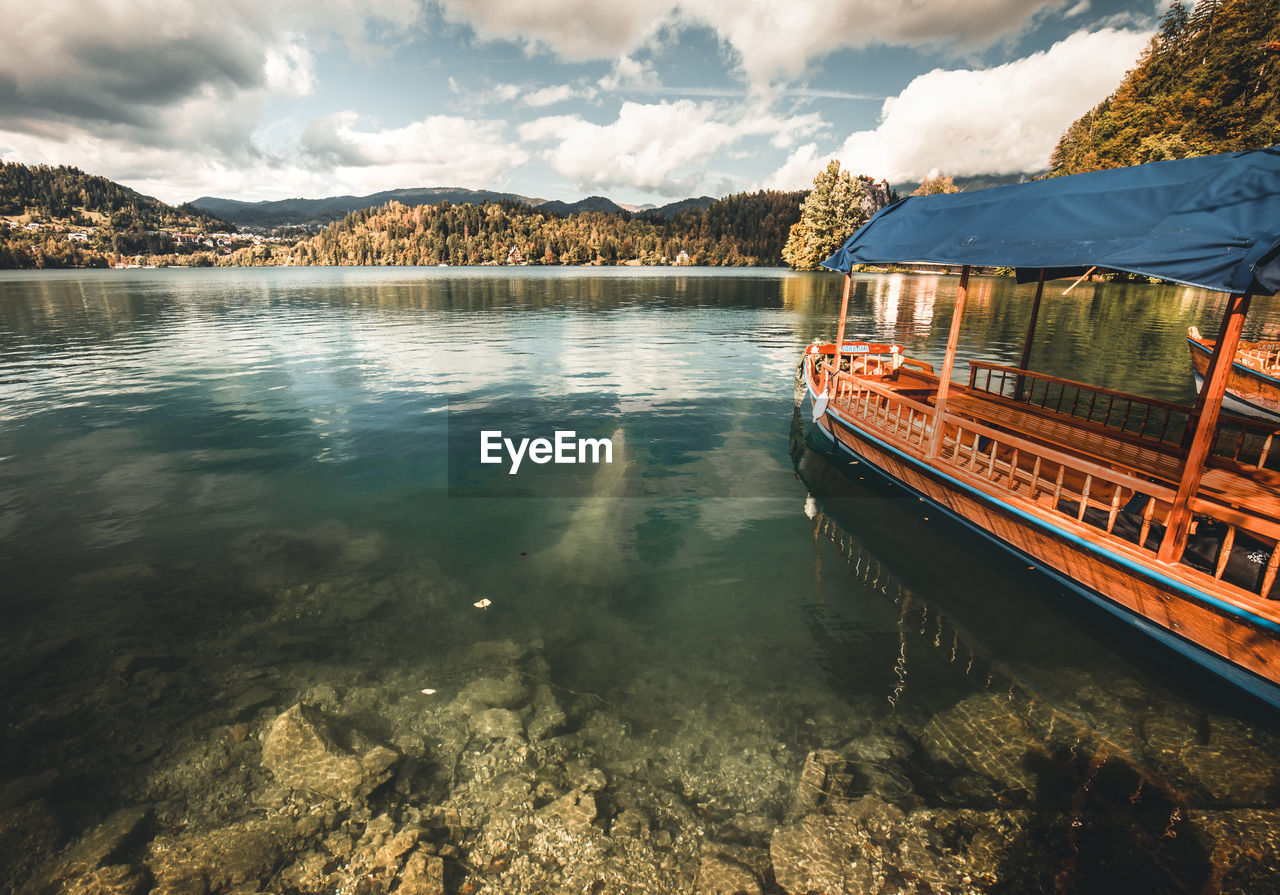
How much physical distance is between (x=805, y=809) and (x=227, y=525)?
1186 cm

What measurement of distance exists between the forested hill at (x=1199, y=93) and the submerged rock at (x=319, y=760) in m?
86.1

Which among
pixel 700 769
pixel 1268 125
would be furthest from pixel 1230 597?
pixel 1268 125

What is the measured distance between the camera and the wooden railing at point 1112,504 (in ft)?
22.6

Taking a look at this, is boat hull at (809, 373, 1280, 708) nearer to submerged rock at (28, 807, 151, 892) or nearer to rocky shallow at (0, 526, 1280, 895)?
rocky shallow at (0, 526, 1280, 895)

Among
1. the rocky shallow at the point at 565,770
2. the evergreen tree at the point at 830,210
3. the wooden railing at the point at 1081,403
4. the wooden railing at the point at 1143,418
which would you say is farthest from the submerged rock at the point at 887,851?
the evergreen tree at the point at 830,210

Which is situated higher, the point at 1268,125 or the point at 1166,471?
the point at 1268,125

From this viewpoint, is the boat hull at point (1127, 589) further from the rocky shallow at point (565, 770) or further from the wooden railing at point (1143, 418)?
the wooden railing at point (1143, 418)

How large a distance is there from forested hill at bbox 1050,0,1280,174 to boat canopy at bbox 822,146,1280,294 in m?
73.5

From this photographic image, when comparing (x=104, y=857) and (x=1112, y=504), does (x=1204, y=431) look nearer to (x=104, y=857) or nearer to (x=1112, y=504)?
(x=1112, y=504)

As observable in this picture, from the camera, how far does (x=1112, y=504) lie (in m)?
7.97

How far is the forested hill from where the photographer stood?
205 feet

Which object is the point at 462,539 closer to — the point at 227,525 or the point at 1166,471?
the point at 227,525

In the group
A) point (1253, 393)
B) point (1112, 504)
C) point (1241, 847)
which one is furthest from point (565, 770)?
point (1253, 393)

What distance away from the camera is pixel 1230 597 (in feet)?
21.7
